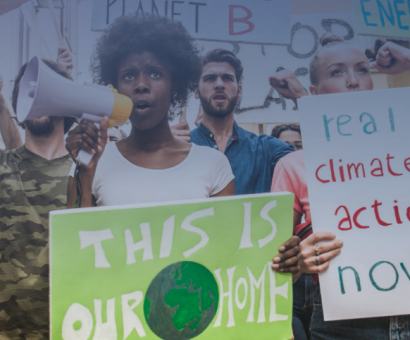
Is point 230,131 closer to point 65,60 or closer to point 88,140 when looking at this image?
point 88,140

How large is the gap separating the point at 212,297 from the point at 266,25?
3.55ft

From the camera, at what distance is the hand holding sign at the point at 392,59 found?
5.18ft

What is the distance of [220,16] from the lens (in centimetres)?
157

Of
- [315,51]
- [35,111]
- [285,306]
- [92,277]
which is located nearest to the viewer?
[92,277]

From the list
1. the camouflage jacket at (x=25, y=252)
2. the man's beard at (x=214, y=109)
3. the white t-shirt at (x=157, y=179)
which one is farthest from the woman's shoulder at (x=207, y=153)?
the camouflage jacket at (x=25, y=252)

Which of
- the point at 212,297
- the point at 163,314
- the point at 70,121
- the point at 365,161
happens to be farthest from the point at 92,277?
the point at 365,161

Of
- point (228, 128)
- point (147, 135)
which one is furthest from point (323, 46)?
point (147, 135)

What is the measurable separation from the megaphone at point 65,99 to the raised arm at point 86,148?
2 centimetres

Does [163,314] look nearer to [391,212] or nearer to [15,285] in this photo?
[15,285]

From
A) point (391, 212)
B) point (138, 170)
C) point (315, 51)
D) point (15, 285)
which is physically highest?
point (315, 51)

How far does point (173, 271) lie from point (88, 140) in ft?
1.96

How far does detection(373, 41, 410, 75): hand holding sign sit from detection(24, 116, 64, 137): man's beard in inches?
51.6

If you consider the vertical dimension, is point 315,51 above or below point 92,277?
above

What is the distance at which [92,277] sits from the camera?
1.23m
